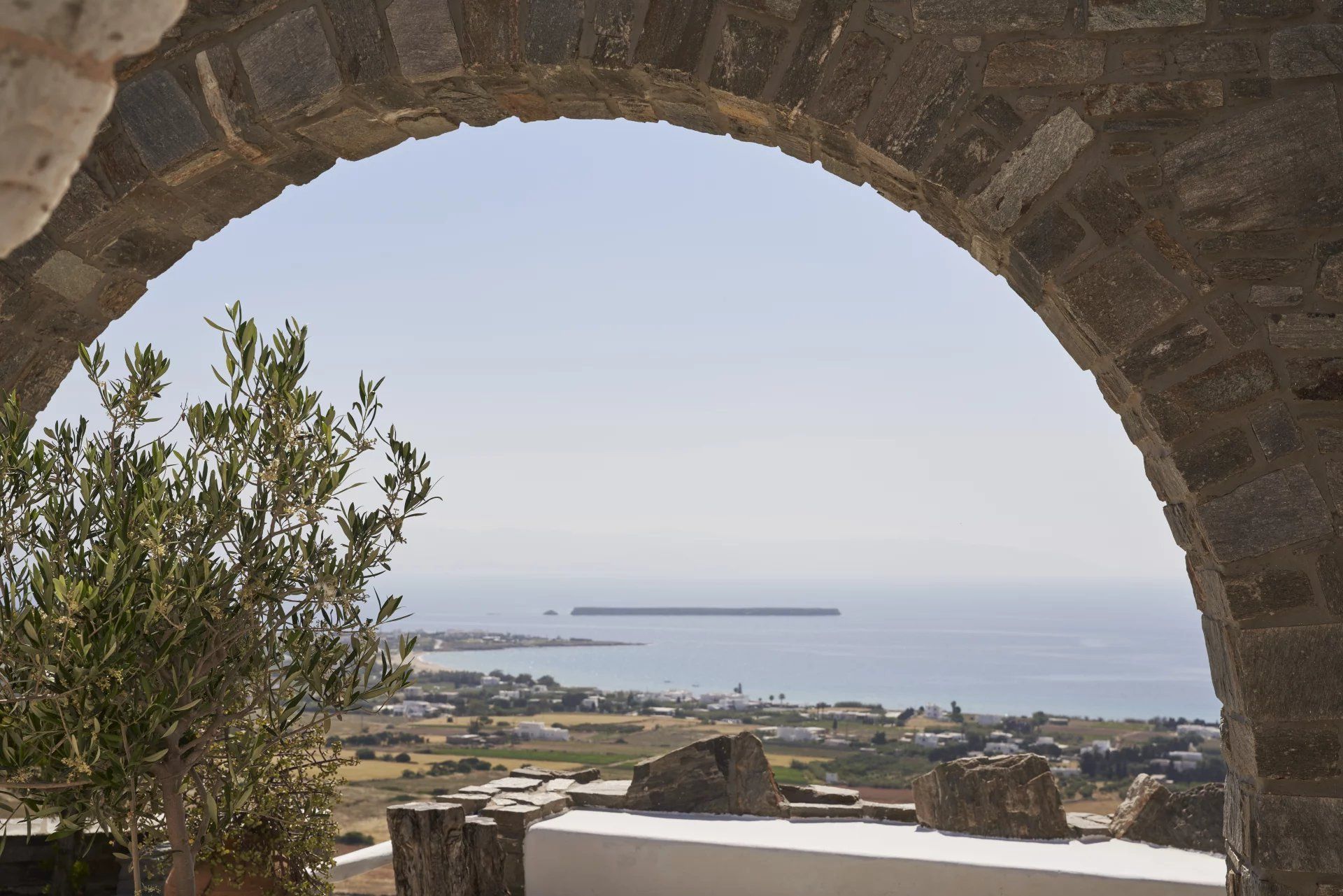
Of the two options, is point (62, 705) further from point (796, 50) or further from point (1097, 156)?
point (1097, 156)

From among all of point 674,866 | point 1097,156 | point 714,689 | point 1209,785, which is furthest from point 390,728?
point 1097,156

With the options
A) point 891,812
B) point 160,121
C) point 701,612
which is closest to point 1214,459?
point 160,121

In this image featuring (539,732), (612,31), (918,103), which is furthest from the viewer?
(539,732)

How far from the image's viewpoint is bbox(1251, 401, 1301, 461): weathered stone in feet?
8.09

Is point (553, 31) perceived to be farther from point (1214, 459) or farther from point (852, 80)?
point (1214, 459)

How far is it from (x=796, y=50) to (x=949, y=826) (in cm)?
359

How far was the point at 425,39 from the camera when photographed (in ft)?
9.32

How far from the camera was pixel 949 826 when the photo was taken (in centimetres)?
480

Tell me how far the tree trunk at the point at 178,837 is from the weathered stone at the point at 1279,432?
2.67m

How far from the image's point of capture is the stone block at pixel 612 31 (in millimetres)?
2729

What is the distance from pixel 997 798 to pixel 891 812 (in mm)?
612

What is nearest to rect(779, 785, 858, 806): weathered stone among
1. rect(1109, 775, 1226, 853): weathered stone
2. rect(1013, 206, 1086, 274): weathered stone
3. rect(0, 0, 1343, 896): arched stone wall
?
rect(1109, 775, 1226, 853): weathered stone

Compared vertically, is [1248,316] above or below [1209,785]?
above

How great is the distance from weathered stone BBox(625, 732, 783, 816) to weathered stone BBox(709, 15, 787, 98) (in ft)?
11.5
